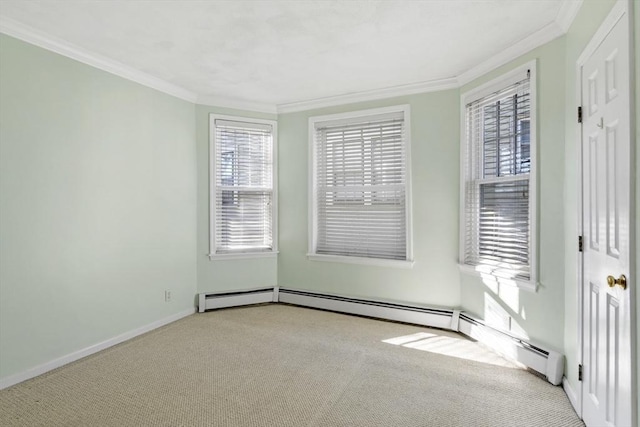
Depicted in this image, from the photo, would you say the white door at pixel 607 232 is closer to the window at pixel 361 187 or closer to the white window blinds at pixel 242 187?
the window at pixel 361 187

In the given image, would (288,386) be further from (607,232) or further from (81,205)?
(81,205)

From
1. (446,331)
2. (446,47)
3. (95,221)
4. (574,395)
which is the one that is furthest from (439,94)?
(95,221)

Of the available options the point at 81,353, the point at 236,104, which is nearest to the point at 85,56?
the point at 236,104

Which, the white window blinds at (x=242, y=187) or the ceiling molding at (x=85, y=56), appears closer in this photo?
the ceiling molding at (x=85, y=56)

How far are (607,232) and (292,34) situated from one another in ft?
7.72

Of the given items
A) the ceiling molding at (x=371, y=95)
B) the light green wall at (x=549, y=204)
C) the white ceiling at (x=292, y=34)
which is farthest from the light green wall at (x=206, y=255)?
the light green wall at (x=549, y=204)

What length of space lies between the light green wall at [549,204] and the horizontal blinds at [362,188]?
1404 mm

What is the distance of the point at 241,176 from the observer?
14.4ft

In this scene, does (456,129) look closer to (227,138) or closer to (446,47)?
(446,47)

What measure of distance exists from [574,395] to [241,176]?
377 cm

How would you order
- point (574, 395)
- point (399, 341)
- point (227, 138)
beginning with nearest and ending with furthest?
point (574, 395) → point (399, 341) → point (227, 138)

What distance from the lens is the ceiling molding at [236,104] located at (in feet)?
13.5

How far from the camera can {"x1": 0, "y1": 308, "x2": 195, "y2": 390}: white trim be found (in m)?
2.46

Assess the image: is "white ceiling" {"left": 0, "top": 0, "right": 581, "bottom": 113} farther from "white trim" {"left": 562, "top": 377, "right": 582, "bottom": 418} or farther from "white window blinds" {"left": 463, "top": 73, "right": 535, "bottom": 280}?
"white trim" {"left": 562, "top": 377, "right": 582, "bottom": 418}
